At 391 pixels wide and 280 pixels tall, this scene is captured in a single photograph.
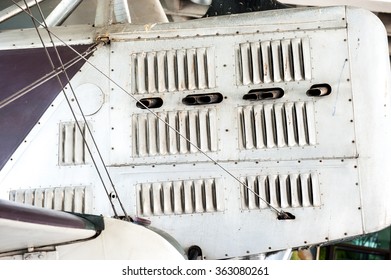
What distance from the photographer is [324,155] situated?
11.2ft

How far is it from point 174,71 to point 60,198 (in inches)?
30.3

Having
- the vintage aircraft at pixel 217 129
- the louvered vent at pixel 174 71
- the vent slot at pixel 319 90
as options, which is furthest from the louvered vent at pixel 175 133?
the vent slot at pixel 319 90

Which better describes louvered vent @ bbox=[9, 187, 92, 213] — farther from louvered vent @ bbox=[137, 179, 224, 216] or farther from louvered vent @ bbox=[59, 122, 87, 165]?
louvered vent @ bbox=[137, 179, 224, 216]

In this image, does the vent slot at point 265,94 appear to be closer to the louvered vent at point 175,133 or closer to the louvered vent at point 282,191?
the louvered vent at point 175,133

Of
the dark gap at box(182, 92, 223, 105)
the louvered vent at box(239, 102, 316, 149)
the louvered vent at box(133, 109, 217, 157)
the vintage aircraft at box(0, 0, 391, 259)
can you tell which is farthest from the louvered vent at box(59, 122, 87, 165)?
the louvered vent at box(239, 102, 316, 149)

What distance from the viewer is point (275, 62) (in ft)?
11.5

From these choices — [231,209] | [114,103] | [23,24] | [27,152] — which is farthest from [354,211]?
[23,24]

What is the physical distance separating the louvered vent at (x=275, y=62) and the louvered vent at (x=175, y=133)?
0.79ft

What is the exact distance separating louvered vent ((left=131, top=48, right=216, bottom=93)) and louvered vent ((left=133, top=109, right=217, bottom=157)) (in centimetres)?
13

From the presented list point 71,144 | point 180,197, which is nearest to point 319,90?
point 180,197

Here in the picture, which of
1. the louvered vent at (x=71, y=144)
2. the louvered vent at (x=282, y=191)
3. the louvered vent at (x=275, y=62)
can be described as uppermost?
the louvered vent at (x=275, y=62)

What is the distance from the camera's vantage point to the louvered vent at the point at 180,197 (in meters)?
3.45

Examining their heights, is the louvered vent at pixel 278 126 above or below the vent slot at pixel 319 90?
below

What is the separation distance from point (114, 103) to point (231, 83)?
1.77 feet
